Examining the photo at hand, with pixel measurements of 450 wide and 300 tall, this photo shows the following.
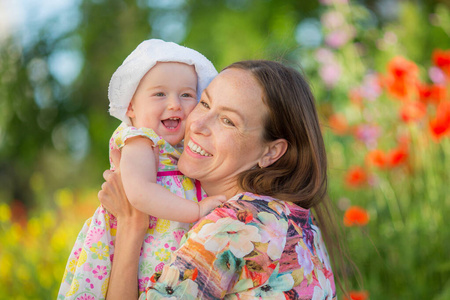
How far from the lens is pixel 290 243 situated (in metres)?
1.69

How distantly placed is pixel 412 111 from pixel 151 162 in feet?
8.12

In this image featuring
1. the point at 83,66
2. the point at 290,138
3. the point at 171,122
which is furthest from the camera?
the point at 83,66

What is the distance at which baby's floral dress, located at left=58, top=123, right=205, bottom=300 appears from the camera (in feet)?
6.07

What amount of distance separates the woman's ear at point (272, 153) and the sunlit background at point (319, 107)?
424mm

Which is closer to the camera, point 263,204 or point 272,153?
point 263,204

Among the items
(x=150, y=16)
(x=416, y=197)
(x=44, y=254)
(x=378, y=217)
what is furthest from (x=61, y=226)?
(x=150, y=16)

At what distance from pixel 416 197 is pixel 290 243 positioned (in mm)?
2782

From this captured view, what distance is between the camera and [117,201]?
1.95m

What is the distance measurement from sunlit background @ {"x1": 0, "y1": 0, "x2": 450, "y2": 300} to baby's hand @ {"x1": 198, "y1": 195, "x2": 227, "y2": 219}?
699 millimetres

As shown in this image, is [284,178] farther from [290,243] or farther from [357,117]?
[357,117]

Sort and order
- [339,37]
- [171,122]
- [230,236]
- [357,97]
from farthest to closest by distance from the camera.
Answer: [339,37]
[357,97]
[171,122]
[230,236]

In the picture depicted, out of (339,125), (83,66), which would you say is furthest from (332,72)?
(83,66)

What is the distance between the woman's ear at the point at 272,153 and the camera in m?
1.93

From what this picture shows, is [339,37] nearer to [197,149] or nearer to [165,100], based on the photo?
[165,100]
